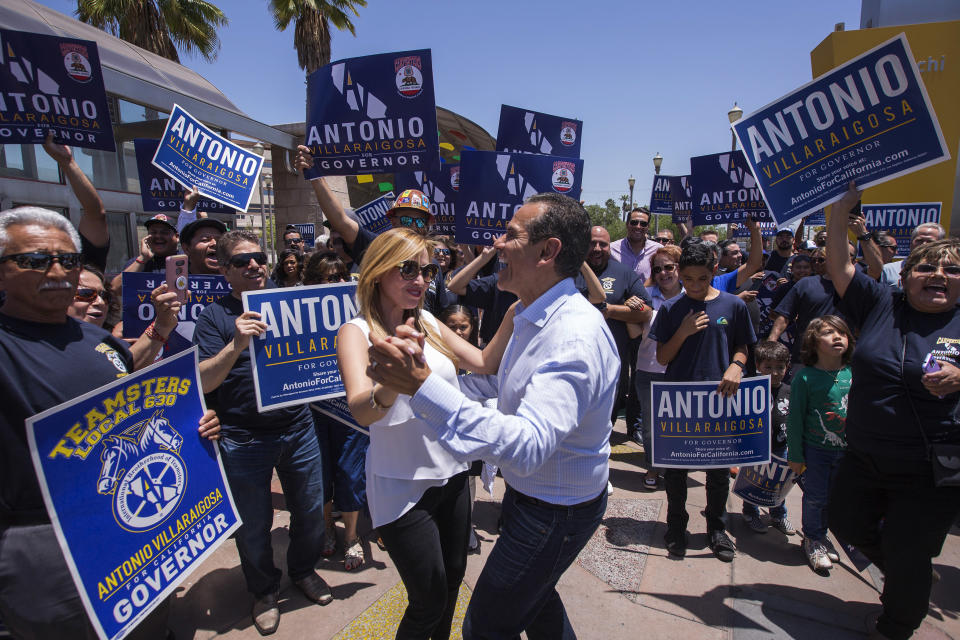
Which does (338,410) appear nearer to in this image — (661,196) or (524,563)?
(524,563)

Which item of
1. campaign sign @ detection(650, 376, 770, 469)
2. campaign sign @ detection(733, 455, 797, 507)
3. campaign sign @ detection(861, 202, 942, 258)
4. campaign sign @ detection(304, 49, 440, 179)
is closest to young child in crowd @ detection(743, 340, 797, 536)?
campaign sign @ detection(733, 455, 797, 507)

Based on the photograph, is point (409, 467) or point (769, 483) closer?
point (409, 467)

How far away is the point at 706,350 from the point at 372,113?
128 inches

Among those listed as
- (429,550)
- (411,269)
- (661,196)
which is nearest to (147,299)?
(411,269)

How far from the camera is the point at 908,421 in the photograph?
260 centimetres

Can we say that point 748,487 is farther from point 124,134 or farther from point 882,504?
point 124,134

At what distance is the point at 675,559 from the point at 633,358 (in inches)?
106

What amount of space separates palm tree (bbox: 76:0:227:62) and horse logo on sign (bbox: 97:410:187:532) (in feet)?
→ 59.9

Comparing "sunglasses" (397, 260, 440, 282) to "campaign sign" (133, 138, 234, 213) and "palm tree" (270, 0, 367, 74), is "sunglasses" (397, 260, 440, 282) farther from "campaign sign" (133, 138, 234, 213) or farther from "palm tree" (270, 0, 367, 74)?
"palm tree" (270, 0, 367, 74)

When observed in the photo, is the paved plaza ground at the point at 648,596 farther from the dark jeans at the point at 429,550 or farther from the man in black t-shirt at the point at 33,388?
the man in black t-shirt at the point at 33,388

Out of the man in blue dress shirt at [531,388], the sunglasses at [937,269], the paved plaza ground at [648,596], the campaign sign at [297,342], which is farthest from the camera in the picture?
the paved plaza ground at [648,596]

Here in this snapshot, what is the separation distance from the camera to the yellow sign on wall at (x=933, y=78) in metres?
8.55

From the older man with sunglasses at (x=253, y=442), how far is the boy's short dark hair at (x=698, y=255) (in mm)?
2726

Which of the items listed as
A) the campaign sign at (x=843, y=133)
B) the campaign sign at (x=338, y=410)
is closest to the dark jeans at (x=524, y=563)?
the campaign sign at (x=338, y=410)
